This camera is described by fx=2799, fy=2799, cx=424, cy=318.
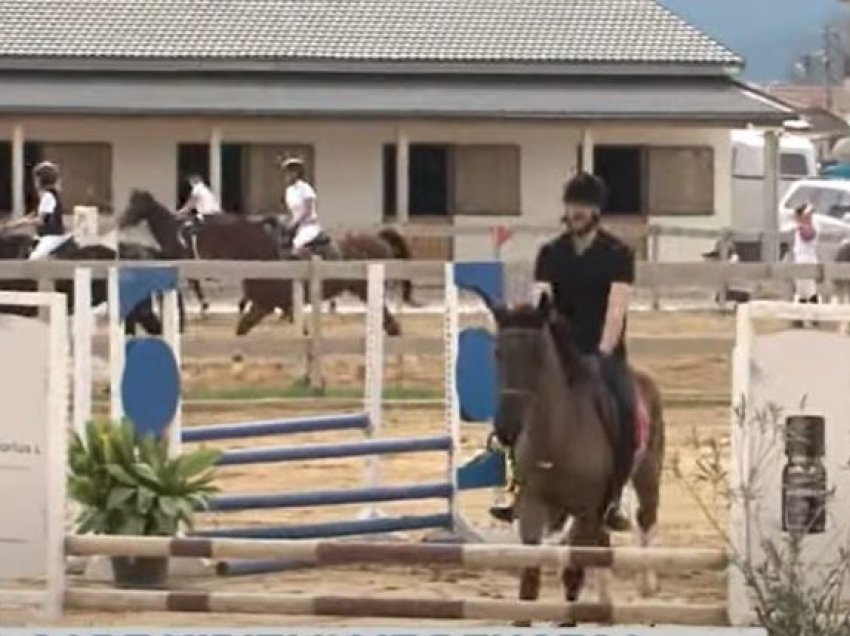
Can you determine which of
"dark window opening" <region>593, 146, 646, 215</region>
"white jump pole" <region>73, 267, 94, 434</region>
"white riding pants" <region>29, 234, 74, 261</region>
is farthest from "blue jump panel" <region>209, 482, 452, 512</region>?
"dark window opening" <region>593, 146, 646, 215</region>

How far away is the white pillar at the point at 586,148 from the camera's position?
45.7m

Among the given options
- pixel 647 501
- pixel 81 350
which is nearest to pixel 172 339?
pixel 81 350

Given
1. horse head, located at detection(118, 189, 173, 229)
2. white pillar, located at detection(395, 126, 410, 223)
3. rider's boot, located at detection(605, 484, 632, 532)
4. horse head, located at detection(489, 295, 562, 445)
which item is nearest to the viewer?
horse head, located at detection(489, 295, 562, 445)

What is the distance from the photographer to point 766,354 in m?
12.0

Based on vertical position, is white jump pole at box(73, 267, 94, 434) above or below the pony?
below

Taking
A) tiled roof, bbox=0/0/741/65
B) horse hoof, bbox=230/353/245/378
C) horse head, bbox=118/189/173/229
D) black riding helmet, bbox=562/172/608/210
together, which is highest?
tiled roof, bbox=0/0/741/65

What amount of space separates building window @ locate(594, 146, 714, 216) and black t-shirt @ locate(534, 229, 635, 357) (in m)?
33.6

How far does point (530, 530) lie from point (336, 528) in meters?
2.20

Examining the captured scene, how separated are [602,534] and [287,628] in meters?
1.61

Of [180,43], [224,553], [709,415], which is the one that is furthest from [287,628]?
[180,43]

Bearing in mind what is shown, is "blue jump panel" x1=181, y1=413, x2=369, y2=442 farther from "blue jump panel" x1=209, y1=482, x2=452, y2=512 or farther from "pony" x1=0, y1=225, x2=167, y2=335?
"pony" x1=0, y1=225, x2=167, y2=335

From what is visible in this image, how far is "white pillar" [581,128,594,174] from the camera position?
45.7m

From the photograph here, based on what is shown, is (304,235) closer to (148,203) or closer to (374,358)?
(148,203)

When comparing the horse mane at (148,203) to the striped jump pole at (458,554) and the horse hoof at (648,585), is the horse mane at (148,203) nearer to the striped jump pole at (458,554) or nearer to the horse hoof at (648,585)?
the horse hoof at (648,585)
